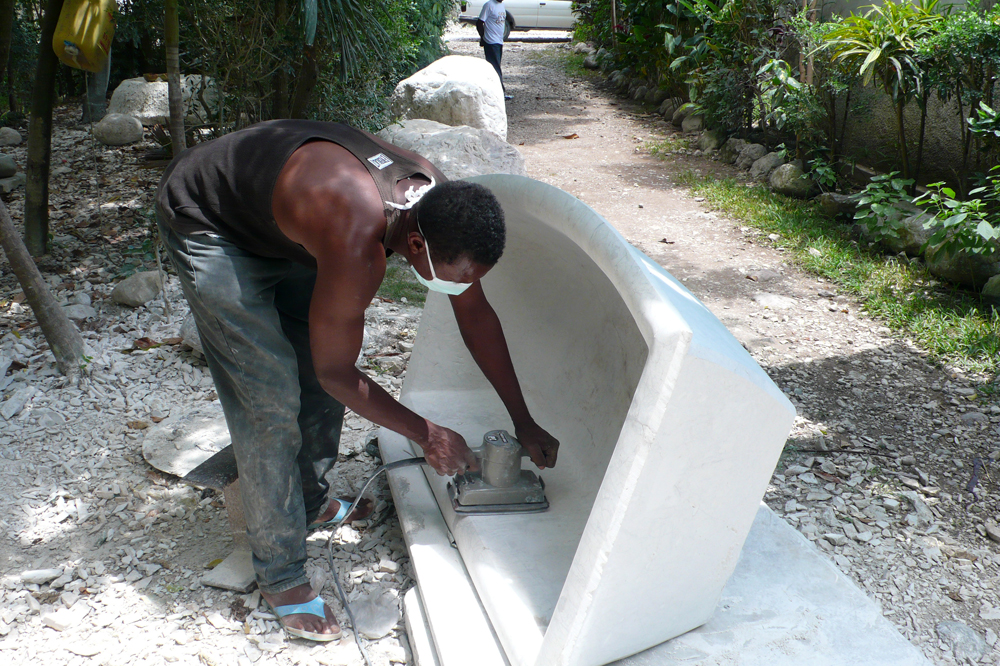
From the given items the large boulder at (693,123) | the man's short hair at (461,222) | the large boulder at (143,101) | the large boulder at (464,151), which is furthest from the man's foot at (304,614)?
the large boulder at (693,123)

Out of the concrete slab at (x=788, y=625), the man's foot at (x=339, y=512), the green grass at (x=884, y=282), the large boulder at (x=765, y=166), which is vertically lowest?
the man's foot at (x=339, y=512)

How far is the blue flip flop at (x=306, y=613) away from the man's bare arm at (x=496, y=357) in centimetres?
79

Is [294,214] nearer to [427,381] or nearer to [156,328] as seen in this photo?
[427,381]

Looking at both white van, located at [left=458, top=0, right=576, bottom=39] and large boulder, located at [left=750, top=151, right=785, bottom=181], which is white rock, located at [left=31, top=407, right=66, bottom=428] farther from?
white van, located at [left=458, top=0, right=576, bottom=39]

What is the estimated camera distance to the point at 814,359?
14.0ft

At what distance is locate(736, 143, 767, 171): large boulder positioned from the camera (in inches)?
293

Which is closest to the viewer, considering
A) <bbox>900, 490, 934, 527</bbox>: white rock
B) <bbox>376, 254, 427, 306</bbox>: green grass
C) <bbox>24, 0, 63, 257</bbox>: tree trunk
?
<bbox>900, 490, 934, 527</bbox>: white rock

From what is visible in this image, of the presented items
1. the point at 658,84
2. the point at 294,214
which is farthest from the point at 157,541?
the point at 658,84

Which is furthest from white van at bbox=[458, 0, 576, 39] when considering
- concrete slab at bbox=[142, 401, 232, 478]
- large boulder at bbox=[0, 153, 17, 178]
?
concrete slab at bbox=[142, 401, 232, 478]

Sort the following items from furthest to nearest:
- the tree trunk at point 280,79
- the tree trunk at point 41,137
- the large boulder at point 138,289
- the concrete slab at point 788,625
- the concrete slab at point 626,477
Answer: the tree trunk at point 280,79 < the tree trunk at point 41,137 < the large boulder at point 138,289 < the concrete slab at point 788,625 < the concrete slab at point 626,477

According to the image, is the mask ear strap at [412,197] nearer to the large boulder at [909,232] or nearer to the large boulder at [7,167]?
the large boulder at [909,232]

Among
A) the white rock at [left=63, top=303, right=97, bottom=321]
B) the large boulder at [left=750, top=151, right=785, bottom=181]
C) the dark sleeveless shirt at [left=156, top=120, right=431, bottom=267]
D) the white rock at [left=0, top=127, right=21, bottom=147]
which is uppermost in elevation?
the dark sleeveless shirt at [left=156, top=120, right=431, bottom=267]

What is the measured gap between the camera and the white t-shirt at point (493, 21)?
10.3 meters

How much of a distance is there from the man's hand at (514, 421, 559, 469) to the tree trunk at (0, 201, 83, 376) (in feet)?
7.76
